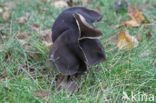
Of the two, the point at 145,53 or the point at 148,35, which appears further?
the point at 148,35

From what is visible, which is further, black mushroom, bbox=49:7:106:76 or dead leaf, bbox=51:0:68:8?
dead leaf, bbox=51:0:68:8

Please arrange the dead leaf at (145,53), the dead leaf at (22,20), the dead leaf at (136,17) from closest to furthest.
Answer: the dead leaf at (145,53) → the dead leaf at (22,20) → the dead leaf at (136,17)

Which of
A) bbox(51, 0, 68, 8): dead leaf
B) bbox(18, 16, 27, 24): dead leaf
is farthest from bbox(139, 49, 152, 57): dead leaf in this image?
bbox(51, 0, 68, 8): dead leaf

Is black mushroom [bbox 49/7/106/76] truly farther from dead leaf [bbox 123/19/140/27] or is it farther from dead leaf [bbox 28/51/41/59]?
dead leaf [bbox 123/19/140/27]

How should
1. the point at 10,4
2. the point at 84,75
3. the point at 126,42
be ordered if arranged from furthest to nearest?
the point at 10,4 → the point at 126,42 → the point at 84,75

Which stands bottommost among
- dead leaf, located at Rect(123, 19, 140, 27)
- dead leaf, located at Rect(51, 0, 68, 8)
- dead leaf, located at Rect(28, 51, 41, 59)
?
dead leaf, located at Rect(28, 51, 41, 59)

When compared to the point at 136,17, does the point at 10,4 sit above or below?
above

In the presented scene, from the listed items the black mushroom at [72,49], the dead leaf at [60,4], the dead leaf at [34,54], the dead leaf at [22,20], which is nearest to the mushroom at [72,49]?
the black mushroom at [72,49]

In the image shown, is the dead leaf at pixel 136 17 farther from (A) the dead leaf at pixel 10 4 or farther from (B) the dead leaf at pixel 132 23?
(A) the dead leaf at pixel 10 4

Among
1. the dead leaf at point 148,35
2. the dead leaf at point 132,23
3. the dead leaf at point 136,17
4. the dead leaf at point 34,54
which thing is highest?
the dead leaf at point 136,17

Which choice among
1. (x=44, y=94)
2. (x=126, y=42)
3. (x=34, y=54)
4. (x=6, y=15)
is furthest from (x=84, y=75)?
(x=6, y=15)

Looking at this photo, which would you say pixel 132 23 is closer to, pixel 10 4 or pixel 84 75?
pixel 84 75

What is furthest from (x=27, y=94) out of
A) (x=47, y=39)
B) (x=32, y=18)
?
(x=32, y=18)

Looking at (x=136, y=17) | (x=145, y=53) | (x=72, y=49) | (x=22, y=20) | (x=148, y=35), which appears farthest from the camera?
(x=136, y=17)
